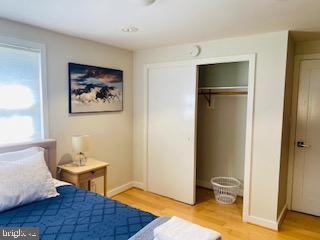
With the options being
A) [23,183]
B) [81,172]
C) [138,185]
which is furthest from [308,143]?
[23,183]

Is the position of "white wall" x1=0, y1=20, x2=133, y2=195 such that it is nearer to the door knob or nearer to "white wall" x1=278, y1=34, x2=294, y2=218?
"white wall" x1=278, y1=34, x2=294, y2=218

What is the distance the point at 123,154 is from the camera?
3742 mm

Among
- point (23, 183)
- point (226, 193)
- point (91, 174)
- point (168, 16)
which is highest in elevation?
point (168, 16)

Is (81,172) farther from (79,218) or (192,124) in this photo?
(192,124)

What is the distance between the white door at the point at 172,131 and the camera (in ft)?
10.7

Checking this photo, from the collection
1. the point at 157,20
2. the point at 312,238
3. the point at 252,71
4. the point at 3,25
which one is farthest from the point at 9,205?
the point at 312,238

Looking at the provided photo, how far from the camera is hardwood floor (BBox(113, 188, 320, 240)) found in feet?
8.58

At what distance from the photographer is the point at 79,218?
1.64 metres

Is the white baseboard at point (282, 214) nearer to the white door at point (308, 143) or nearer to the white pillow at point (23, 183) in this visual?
A: the white door at point (308, 143)

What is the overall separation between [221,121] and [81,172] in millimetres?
2320

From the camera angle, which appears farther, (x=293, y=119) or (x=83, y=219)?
(x=293, y=119)

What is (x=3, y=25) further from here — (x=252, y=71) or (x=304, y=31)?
(x=304, y=31)

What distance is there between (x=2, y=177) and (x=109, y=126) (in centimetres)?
175

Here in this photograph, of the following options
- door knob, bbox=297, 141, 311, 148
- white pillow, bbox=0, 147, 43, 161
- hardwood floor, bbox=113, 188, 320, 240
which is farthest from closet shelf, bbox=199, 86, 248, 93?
white pillow, bbox=0, 147, 43, 161
